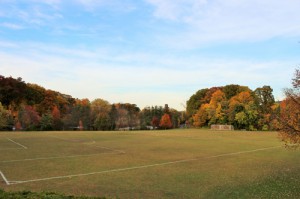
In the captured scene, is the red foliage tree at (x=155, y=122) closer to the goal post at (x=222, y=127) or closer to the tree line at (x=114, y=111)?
the tree line at (x=114, y=111)

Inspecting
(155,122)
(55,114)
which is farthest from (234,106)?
(55,114)

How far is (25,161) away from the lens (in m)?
17.5

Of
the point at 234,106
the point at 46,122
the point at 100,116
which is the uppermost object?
the point at 234,106

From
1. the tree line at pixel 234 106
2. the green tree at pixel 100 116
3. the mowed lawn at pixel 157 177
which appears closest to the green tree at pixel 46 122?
the green tree at pixel 100 116

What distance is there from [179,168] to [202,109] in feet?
225

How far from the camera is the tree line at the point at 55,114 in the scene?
7100 centimetres

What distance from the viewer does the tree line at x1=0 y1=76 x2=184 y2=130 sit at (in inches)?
2795

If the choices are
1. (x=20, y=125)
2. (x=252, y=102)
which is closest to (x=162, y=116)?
(x=252, y=102)

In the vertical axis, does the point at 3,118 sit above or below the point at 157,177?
above

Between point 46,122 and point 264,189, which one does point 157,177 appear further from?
point 46,122

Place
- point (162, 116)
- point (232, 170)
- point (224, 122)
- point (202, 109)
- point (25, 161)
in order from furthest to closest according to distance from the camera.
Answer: point (162, 116)
point (202, 109)
point (224, 122)
point (25, 161)
point (232, 170)

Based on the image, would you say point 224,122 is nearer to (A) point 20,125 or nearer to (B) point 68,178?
(A) point 20,125

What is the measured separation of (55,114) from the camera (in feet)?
252

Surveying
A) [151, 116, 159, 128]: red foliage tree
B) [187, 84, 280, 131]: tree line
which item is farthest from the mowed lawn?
[151, 116, 159, 128]: red foliage tree
